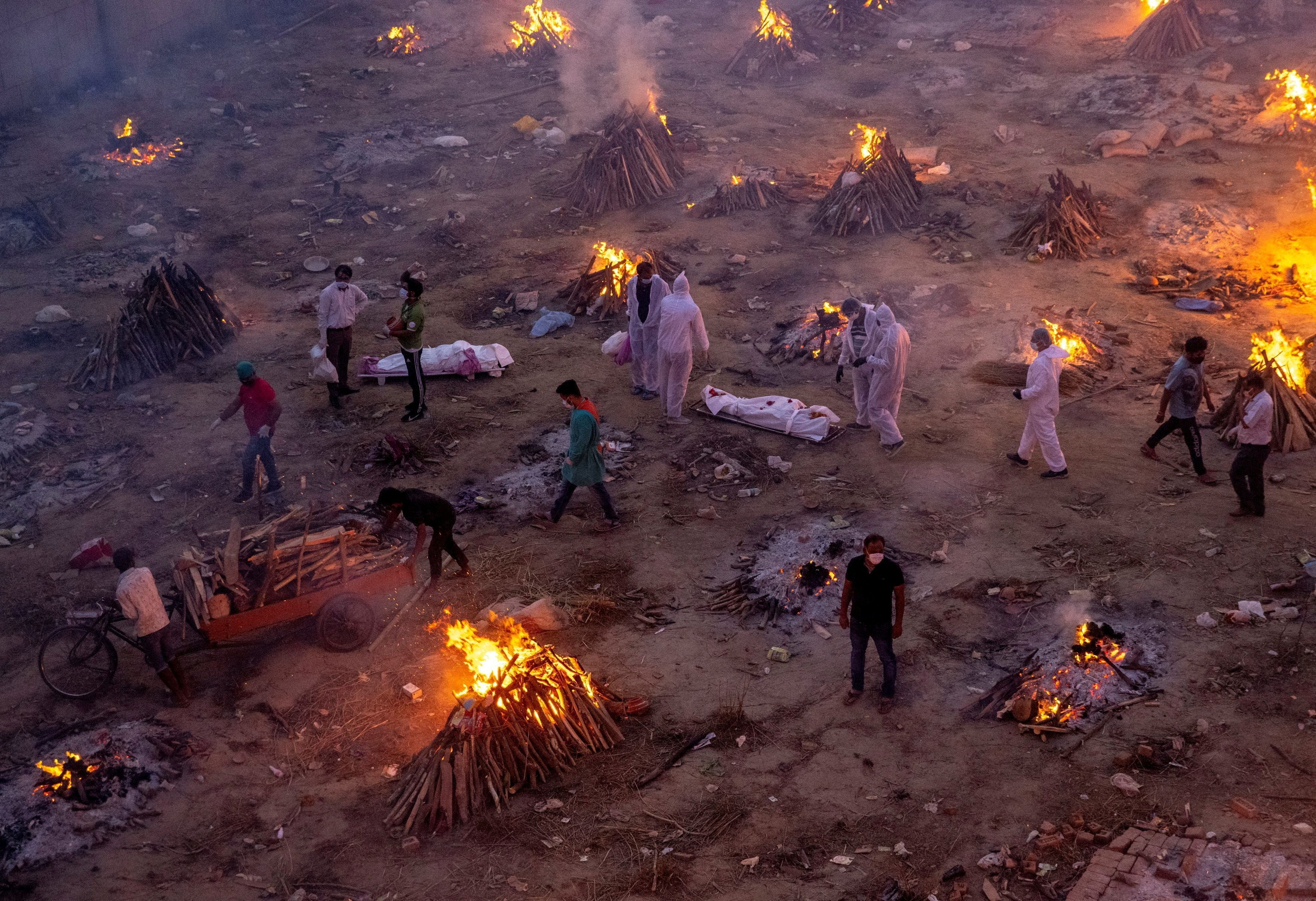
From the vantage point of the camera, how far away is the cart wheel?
8148 millimetres

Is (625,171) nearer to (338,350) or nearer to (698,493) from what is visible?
(338,350)

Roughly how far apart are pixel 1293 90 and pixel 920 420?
→ 43.3 ft

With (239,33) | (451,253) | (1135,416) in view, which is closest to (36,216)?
(451,253)

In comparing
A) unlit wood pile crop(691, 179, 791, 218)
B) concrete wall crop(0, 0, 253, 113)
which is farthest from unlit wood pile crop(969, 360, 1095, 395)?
concrete wall crop(0, 0, 253, 113)

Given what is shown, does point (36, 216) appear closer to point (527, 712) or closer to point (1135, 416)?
point (527, 712)

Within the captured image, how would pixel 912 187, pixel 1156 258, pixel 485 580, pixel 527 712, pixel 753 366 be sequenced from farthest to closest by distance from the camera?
1. pixel 912 187
2. pixel 1156 258
3. pixel 753 366
4. pixel 485 580
5. pixel 527 712

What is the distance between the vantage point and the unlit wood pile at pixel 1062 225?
15258 millimetres

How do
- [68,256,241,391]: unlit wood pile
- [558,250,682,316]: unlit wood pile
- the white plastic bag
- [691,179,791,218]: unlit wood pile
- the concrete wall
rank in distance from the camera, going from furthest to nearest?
1. the concrete wall
2. [691,179,791,218]: unlit wood pile
3. [558,250,682,316]: unlit wood pile
4. [68,256,241,391]: unlit wood pile
5. the white plastic bag

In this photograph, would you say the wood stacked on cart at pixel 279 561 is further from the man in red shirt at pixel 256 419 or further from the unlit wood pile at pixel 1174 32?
the unlit wood pile at pixel 1174 32

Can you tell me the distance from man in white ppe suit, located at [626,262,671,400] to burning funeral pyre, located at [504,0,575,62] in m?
15.7

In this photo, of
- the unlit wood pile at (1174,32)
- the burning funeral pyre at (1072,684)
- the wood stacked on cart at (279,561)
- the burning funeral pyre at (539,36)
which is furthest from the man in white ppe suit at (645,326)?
the burning funeral pyre at (539,36)

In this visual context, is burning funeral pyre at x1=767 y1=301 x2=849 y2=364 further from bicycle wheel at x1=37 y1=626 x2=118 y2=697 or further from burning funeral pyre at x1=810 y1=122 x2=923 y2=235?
bicycle wheel at x1=37 y1=626 x2=118 y2=697

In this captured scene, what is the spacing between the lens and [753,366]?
43.9 feet

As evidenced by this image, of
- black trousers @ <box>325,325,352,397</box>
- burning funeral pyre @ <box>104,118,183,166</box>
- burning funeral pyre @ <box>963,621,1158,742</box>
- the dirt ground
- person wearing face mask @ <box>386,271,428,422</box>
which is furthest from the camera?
burning funeral pyre @ <box>104,118,183,166</box>
